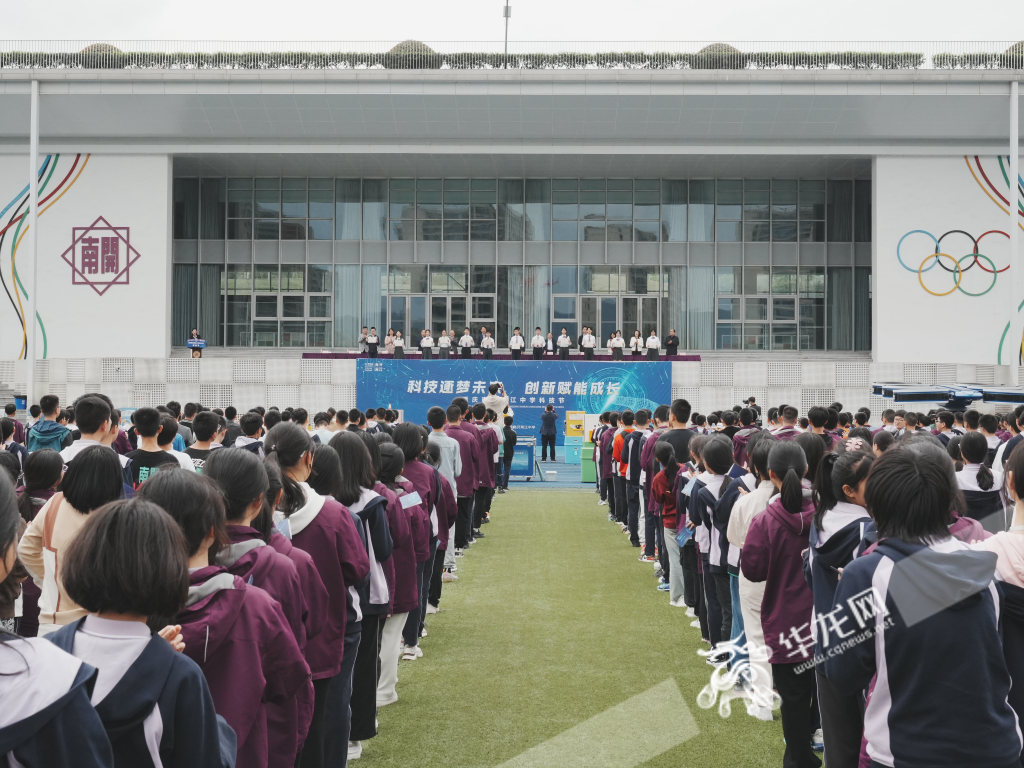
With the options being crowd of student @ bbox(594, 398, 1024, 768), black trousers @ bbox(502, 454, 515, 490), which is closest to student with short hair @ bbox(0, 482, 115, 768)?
crowd of student @ bbox(594, 398, 1024, 768)

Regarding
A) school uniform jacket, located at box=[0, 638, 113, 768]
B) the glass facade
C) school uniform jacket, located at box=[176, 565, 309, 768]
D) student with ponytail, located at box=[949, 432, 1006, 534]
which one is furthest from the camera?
the glass facade

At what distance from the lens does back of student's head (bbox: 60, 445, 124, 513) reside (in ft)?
12.0

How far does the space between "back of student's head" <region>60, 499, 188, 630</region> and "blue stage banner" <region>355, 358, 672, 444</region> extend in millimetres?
21916

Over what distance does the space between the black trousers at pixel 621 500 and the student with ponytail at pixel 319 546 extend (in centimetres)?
985

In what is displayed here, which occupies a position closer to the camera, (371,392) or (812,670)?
(812,670)

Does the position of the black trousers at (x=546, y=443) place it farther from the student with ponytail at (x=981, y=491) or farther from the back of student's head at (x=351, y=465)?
the back of student's head at (x=351, y=465)

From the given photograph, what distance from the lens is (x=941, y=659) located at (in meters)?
2.52

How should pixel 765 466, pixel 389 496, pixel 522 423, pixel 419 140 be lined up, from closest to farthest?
pixel 765 466
pixel 389 496
pixel 522 423
pixel 419 140

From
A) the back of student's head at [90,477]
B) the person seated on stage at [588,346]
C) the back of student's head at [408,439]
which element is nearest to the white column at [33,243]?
the person seated on stage at [588,346]

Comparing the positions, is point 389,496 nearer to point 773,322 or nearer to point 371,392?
point 371,392

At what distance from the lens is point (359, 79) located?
89.4 ft

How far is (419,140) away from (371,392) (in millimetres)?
9639

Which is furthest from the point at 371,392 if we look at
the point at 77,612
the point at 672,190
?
the point at 77,612

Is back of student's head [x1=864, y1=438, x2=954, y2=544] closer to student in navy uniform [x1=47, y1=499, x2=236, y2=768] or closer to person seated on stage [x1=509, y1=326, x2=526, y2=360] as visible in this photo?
student in navy uniform [x1=47, y1=499, x2=236, y2=768]
